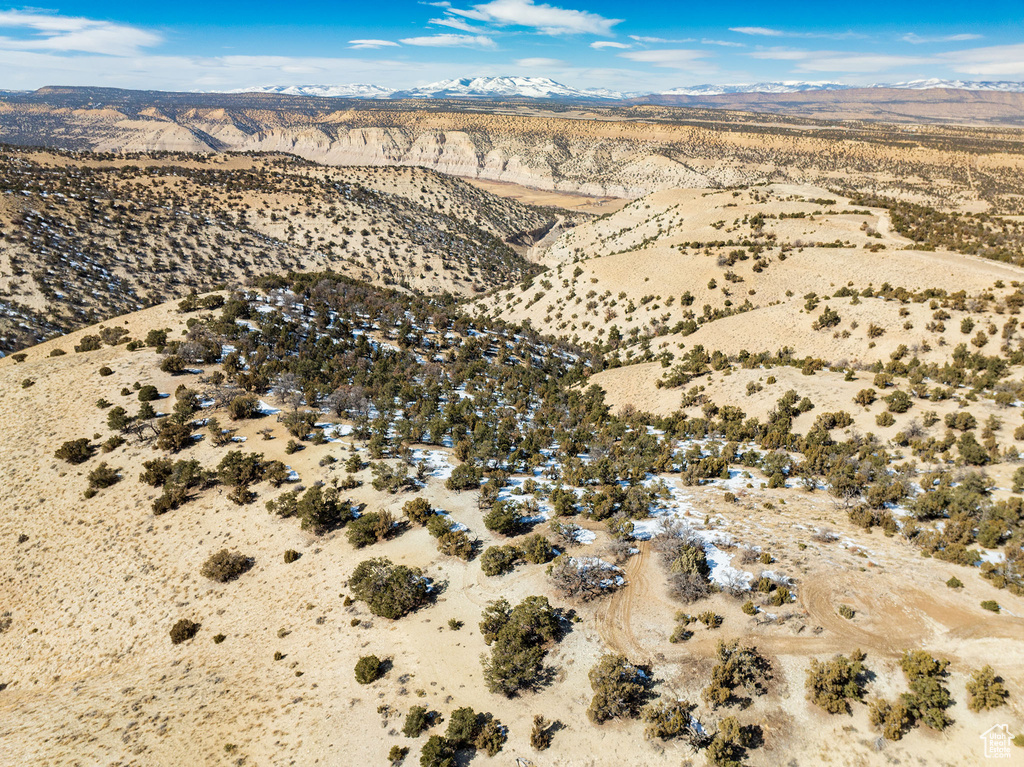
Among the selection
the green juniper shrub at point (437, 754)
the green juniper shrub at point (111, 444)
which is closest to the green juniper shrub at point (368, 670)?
the green juniper shrub at point (437, 754)

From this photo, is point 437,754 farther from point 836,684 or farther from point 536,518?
point 836,684

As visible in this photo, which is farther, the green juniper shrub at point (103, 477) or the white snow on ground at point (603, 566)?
the green juniper shrub at point (103, 477)

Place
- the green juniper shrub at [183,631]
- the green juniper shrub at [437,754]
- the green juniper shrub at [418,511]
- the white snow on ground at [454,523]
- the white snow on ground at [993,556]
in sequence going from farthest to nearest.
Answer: the green juniper shrub at [418,511], the white snow on ground at [454,523], the green juniper shrub at [183,631], the white snow on ground at [993,556], the green juniper shrub at [437,754]

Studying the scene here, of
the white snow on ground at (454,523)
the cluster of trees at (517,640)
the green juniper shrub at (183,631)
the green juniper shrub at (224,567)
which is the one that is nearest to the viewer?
the cluster of trees at (517,640)

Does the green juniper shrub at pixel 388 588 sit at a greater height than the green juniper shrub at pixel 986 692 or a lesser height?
lesser

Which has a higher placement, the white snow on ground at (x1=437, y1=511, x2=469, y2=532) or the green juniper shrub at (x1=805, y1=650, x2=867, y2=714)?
the green juniper shrub at (x1=805, y1=650, x2=867, y2=714)

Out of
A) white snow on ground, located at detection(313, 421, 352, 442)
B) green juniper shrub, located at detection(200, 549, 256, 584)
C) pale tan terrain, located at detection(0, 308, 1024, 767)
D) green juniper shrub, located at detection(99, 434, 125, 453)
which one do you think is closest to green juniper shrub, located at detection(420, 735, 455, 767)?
pale tan terrain, located at detection(0, 308, 1024, 767)

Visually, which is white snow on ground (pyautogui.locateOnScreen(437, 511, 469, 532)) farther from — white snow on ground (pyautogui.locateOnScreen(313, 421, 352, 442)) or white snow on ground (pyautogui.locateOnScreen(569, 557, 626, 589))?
white snow on ground (pyautogui.locateOnScreen(313, 421, 352, 442))

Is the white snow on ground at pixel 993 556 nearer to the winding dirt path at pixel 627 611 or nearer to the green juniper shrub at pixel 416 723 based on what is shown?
the winding dirt path at pixel 627 611

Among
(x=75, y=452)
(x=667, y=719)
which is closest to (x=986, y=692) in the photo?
(x=667, y=719)
